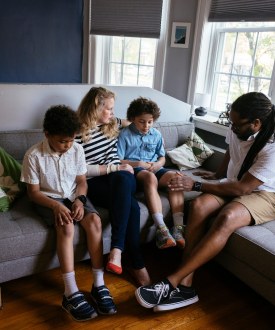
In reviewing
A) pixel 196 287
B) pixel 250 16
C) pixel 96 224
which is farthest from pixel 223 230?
pixel 250 16

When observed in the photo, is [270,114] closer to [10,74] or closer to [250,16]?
[250,16]

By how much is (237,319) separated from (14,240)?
124 centimetres

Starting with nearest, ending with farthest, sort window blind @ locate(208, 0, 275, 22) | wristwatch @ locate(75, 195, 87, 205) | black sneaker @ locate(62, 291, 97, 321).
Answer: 1. black sneaker @ locate(62, 291, 97, 321)
2. wristwatch @ locate(75, 195, 87, 205)
3. window blind @ locate(208, 0, 275, 22)

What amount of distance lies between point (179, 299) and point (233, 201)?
63cm

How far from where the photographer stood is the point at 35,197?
1.74m

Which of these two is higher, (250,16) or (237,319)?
(250,16)

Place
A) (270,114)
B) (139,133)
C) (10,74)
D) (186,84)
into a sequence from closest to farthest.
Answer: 1. (270,114)
2. (139,133)
3. (186,84)
4. (10,74)

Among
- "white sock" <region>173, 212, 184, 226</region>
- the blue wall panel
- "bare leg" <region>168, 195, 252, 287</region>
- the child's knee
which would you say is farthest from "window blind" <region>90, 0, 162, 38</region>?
the child's knee

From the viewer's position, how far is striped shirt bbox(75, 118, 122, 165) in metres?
2.08

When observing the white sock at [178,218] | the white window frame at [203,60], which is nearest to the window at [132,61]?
the white window frame at [203,60]

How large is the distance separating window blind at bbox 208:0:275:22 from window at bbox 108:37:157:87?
2.74 ft

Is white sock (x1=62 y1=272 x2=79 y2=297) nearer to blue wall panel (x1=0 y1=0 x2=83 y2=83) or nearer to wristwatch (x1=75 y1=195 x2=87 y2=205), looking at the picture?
wristwatch (x1=75 y1=195 x2=87 y2=205)

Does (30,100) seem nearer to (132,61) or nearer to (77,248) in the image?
(77,248)

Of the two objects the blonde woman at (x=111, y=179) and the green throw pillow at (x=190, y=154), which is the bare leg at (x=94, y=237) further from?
the green throw pillow at (x=190, y=154)
